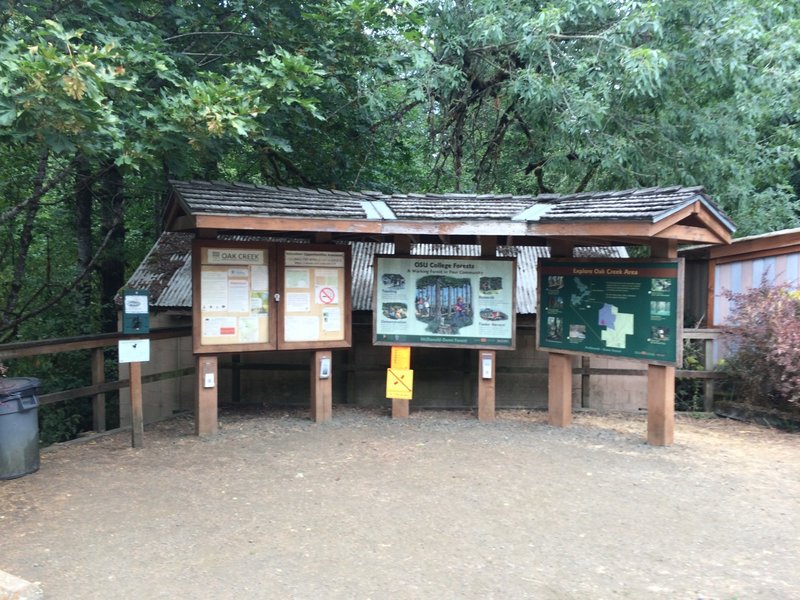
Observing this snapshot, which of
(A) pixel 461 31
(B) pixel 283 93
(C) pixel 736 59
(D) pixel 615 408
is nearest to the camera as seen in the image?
(B) pixel 283 93

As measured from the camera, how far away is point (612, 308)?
7129mm

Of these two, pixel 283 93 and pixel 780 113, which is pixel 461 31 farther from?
pixel 780 113

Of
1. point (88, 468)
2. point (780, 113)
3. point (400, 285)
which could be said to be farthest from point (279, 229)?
point (780, 113)

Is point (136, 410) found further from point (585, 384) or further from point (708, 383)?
point (708, 383)

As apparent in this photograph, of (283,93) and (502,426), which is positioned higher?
(283,93)

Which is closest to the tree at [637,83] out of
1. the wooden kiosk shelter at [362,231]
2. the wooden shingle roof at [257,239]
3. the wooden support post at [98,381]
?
the wooden shingle roof at [257,239]

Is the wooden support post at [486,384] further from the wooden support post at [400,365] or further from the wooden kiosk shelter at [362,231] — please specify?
the wooden support post at [400,365]

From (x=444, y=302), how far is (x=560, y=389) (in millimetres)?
1855

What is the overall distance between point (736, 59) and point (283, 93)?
611 cm

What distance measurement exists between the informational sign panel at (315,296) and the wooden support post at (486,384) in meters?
1.83

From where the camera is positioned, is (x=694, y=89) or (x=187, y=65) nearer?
(x=187, y=65)

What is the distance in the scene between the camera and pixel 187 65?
26.8ft

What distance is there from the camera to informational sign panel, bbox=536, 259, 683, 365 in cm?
658

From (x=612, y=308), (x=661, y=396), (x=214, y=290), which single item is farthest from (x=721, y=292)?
(x=214, y=290)
